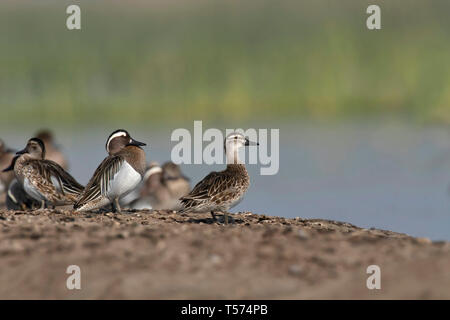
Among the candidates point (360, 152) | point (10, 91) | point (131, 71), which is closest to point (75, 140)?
point (360, 152)

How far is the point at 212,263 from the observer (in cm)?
723

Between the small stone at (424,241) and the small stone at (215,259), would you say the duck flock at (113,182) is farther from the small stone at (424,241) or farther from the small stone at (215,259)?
the small stone at (215,259)

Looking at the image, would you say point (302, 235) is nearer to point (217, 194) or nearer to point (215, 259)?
point (215, 259)

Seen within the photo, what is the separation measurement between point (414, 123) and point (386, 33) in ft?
47.1

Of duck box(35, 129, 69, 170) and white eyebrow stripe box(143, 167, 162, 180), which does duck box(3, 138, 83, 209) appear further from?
duck box(35, 129, 69, 170)

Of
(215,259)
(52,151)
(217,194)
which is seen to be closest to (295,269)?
A: (215,259)

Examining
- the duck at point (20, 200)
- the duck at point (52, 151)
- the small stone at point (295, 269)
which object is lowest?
the small stone at point (295, 269)

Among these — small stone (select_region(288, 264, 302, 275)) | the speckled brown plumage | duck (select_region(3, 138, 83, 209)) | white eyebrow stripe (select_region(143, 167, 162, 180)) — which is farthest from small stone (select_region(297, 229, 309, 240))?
white eyebrow stripe (select_region(143, 167, 162, 180))

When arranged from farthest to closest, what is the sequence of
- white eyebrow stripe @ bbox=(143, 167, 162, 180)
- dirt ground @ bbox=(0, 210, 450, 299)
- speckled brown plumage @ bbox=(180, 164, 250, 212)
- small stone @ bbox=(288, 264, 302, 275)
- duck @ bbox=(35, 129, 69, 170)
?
1. duck @ bbox=(35, 129, 69, 170)
2. white eyebrow stripe @ bbox=(143, 167, 162, 180)
3. speckled brown plumage @ bbox=(180, 164, 250, 212)
4. small stone @ bbox=(288, 264, 302, 275)
5. dirt ground @ bbox=(0, 210, 450, 299)

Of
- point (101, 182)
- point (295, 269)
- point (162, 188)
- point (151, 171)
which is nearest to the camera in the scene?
point (295, 269)

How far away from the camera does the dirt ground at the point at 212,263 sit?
266 inches

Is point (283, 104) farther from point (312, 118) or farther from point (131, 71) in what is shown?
point (131, 71)

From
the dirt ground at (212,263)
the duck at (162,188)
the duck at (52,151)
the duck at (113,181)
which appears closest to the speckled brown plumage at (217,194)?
the dirt ground at (212,263)

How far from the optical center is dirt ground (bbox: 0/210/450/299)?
6754mm
